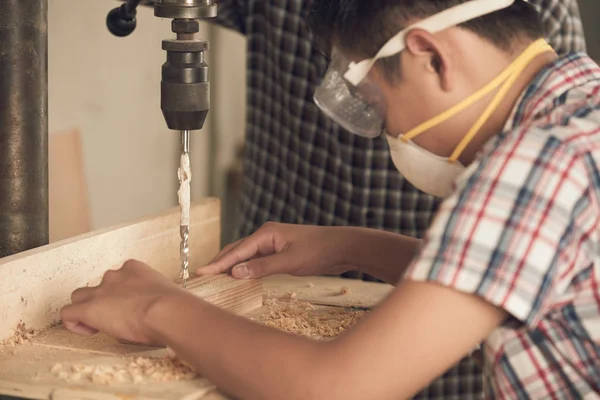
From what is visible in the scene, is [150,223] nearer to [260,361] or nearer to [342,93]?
[342,93]

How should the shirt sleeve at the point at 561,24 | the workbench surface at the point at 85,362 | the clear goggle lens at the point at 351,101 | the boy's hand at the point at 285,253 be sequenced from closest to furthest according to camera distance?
1. the workbench surface at the point at 85,362
2. the clear goggle lens at the point at 351,101
3. the boy's hand at the point at 285,253
4. the shirt sleeve at the point at 561,24

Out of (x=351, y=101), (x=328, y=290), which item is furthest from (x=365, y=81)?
(x=328, y=290)

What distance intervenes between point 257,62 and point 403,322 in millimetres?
1554

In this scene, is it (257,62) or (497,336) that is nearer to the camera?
(497,336)

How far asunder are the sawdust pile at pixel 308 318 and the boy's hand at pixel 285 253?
7 cm

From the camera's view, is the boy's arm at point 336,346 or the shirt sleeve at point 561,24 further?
the shirt sleeve at point 561,24

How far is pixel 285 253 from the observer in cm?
158

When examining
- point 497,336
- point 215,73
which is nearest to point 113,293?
point 497,336

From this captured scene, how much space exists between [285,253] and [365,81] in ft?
1.45

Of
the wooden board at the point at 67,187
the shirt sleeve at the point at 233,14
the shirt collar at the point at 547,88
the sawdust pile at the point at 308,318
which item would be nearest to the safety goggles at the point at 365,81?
the shirt collar at the point at 547,88

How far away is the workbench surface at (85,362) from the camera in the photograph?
1.12m

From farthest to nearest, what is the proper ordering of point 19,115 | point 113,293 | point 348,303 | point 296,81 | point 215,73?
point 215,73, point 296,81, point 348,303, point 19,115, point 113,293

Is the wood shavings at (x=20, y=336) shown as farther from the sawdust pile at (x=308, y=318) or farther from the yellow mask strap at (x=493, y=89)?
the yellow mask strap at (x=493, y=89)

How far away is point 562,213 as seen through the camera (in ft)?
3.35
